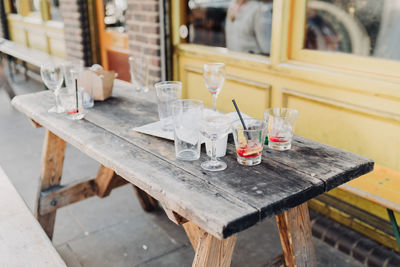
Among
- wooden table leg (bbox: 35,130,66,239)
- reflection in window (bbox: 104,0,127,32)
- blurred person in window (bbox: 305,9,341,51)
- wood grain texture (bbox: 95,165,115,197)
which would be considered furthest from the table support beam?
blurred person in window (bbox: 305,9,341,51)

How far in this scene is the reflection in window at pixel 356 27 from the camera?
13.3ft

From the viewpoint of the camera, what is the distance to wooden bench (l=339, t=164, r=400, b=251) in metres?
1.61

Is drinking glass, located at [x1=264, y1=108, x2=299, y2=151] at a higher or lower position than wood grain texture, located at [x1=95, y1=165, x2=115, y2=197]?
higher

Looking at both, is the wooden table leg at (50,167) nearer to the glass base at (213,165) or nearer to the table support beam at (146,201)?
the table support beam at (146,201)

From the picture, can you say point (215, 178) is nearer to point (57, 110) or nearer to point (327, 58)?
point (57, 110)

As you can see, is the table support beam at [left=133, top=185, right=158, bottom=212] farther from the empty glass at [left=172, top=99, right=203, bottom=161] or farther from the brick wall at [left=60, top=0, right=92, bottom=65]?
the brick wall at [left=60, top=0, right=92, bottom=65]

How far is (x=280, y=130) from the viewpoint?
140 centimetres

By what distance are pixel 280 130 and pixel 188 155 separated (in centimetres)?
34

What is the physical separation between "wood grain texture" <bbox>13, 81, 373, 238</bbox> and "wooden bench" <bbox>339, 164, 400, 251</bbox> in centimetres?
41

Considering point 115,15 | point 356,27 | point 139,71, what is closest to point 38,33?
point 115,15

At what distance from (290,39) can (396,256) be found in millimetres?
1300

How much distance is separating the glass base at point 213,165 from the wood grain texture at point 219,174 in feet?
0.07

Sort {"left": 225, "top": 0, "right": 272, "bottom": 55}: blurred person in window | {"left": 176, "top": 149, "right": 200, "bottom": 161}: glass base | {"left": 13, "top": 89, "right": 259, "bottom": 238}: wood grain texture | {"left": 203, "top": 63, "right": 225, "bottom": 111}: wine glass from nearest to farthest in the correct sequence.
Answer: {"left": 13, "top": 89, "right": 259, "bottom": 238}: wood grain texture → {"left": 176, "top": 149, "right": 200, "bottom": 161}: glass base → {"left": 203, "top": 63, "right": 225, "bottom": 111}: wine glass → {"left": 225, "top": 0, "right": 272, "bottom": 55}: blurred person in window

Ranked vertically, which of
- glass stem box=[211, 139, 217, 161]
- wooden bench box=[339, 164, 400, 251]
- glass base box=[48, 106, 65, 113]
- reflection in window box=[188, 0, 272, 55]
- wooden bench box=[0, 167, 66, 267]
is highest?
reflection in window box=[188, 0, 272, 55]
